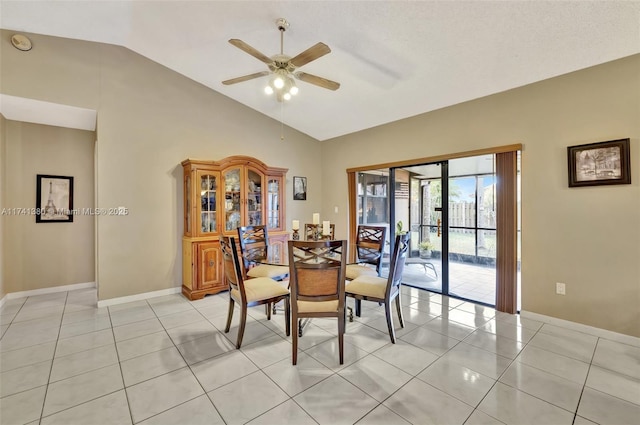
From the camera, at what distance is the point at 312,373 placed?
2160 mm

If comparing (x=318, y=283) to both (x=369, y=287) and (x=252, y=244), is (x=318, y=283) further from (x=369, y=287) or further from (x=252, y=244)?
(x=252, y=244)

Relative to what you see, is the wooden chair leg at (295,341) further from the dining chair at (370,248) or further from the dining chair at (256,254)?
the dining chair at (370,248)

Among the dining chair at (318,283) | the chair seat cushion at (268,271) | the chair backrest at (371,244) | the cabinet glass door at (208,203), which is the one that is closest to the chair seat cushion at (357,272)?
the chair backrest at (371,244)

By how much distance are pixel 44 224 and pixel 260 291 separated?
3.86m

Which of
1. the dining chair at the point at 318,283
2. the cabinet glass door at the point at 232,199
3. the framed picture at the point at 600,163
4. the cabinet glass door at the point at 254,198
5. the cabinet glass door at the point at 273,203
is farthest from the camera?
the cabinet glass door at the point at 273,203

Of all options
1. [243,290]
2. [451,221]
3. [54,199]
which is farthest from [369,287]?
[54,199]

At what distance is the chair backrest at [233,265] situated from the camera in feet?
8.20

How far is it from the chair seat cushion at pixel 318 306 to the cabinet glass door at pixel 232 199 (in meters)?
2.30

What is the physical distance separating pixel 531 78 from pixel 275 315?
13.0 feet

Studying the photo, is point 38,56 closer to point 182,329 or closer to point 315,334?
point 182,329

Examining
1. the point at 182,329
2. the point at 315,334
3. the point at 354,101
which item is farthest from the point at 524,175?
the point at 182,329

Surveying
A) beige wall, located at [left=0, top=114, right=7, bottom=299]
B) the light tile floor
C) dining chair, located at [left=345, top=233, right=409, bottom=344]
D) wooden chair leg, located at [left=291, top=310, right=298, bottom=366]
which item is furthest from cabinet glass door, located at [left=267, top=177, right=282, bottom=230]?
beige wall, located at [left=0, top=114, right=7, bottom=299]

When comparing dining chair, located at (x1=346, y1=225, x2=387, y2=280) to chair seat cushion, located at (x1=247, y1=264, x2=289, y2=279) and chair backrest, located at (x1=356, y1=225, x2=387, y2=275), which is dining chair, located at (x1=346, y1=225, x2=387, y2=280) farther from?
chair seat cushion, located at (x1=247, y1=264, x2=289, y2=279)

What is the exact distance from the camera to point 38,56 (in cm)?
323
